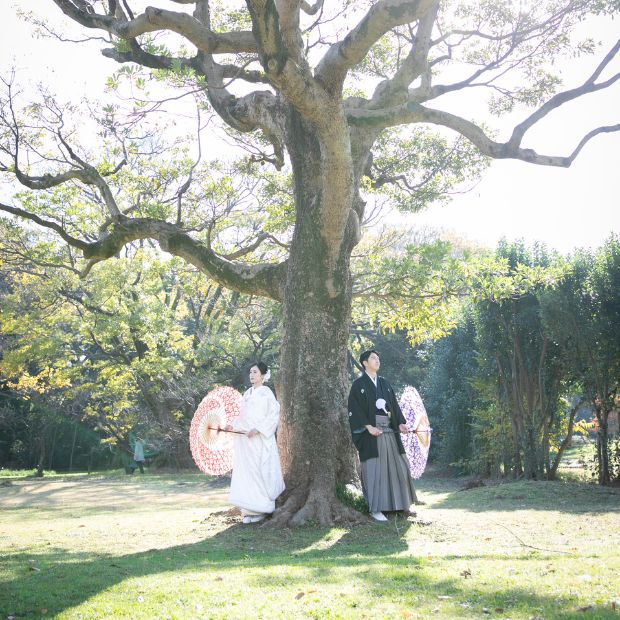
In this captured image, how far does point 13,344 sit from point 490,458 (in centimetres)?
1455

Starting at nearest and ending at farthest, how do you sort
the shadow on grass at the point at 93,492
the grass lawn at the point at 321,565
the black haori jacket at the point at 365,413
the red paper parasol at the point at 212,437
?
the grass lawn at the point at 321,565
the black haori jacket at the point at 365,413
the red paper parasol at the point at 212,437
the shadow on grass at the point at 93,492

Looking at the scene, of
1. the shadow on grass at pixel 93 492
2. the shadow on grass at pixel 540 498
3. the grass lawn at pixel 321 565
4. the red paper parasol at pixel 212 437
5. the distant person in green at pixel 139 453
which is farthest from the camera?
the distant person in green at pixel 139 453

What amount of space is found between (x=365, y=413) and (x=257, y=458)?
1.36 meters

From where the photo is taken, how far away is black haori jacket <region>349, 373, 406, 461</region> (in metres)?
8.53

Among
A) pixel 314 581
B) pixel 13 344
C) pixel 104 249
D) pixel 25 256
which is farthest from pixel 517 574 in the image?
pixel 13 344

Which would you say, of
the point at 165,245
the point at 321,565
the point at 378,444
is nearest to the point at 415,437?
the point at 378,444

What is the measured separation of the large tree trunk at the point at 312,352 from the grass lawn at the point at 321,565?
880mm

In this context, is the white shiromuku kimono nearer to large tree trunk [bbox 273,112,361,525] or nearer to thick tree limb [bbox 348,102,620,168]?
large tree trunk [bbox 273,112,361,525]

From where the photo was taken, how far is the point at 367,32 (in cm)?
741

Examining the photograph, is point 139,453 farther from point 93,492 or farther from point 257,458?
point 257,458

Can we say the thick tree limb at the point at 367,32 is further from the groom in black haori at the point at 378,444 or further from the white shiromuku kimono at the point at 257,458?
the white shiromuku kimono at the point at 257,458

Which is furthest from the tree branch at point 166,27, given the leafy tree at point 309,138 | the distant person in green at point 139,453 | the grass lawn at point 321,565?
the distant person in green at point 139,453

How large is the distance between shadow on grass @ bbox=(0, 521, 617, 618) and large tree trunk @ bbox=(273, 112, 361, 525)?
948mm

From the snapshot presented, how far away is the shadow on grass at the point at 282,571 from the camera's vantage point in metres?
4.41
